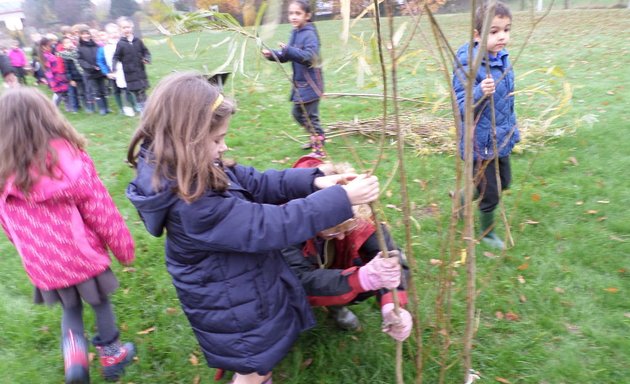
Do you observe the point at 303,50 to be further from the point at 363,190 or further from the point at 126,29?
the point at 126,29

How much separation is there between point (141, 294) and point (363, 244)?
1.61 m

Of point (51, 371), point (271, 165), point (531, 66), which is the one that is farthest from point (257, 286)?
point (531, 66)

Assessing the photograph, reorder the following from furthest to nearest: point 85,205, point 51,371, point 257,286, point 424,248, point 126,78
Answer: point 126,78 < point 424,248 < point 51,371 < point 85,205 < point 257,286

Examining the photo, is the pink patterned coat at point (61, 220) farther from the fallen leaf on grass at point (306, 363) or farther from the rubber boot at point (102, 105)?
the rubber boot at point (102, 105)

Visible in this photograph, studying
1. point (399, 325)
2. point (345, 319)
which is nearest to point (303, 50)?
point (345, 319)

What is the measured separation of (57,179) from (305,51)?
3186 millimetres

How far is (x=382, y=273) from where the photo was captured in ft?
5.60

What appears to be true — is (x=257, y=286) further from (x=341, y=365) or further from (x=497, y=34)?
(x=497, y=34)

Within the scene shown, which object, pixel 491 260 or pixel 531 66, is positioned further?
pixel 531 66

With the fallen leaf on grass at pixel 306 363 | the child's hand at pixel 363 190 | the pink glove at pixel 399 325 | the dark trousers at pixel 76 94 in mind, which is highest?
the child's hand at pixel 363 190

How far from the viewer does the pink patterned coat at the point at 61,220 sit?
6.82 ft

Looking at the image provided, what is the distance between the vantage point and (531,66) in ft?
31.8

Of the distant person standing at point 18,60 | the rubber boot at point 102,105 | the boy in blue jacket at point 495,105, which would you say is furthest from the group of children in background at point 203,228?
the distant person standing at point 18,60

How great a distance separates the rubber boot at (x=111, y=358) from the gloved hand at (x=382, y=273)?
1384mm
